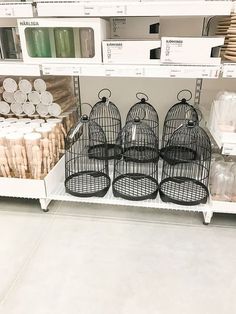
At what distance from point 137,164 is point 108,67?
26.2 inches

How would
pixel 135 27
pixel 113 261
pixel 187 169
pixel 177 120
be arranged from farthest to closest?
pixel 177 120, pixel 187 169, pixel 135 27, pixel 113 261

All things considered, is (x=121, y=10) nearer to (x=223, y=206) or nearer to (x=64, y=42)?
(x=64, y=42)

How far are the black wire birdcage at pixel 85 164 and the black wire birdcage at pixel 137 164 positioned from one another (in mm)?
93

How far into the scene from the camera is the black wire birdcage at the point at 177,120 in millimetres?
1871

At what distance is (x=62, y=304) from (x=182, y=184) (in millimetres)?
931

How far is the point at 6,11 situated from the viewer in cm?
145

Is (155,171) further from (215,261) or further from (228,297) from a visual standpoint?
(228,297)

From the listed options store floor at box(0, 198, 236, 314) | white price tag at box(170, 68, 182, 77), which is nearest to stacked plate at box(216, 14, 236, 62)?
white price tag at box(170, 68, 182, 77)

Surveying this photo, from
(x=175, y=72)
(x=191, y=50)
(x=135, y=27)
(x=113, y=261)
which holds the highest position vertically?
(x=135, y=27)

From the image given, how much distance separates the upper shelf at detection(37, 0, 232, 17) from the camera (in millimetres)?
1298

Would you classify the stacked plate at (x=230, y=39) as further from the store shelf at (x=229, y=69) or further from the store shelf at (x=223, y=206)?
the store shelf at (x=223, y=206)

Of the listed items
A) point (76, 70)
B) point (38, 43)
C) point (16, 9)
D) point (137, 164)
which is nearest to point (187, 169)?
point (137, 164)

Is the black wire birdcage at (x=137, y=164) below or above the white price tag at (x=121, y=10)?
below

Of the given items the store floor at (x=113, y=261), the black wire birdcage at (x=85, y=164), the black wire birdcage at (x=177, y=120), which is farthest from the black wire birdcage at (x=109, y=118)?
the store floor at (x=113, y=261)
